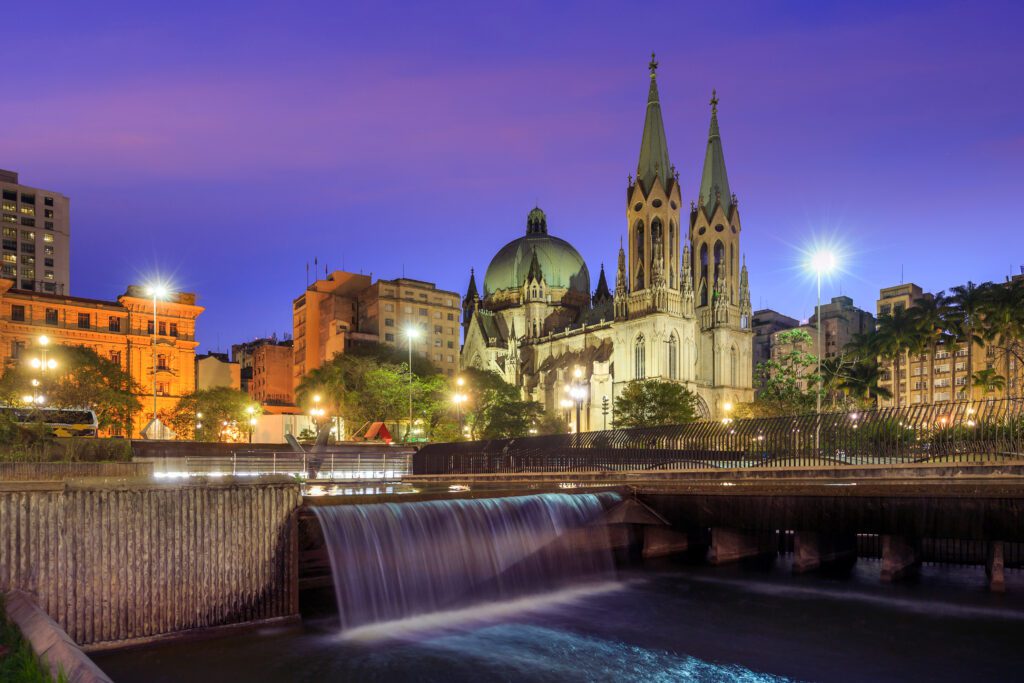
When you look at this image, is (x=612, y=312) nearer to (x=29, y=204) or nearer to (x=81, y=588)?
(x=29, y=204)

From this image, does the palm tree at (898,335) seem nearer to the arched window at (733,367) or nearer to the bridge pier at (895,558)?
the arched window at (733,367)

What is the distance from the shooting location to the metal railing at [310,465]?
3706cm

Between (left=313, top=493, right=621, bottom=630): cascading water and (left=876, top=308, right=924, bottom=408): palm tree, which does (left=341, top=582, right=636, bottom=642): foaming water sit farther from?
(left=876, top=308, right=924, bottom=408): palm tree

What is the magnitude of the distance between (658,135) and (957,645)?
107 meters

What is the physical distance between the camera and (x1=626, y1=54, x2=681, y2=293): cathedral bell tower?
112 meters

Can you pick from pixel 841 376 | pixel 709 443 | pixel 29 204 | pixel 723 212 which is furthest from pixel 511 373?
pixel 709 443

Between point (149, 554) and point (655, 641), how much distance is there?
435 inches

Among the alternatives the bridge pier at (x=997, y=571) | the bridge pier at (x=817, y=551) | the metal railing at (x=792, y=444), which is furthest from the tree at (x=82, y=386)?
the bridge pier at (x=997, y=571)

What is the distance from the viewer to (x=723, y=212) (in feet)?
394

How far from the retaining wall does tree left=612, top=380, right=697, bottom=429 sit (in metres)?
65.1

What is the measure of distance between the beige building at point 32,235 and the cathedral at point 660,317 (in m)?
81.9

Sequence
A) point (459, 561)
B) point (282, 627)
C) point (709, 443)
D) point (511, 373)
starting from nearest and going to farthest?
point (282, 627)
point (459, 561)
point (709, 443)
point (511, 373)

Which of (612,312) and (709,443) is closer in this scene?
(709,443)

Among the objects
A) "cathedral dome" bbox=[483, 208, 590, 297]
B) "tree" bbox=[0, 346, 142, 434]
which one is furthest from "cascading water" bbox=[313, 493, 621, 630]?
"cathedral dome" bbox=[483, 208, 590, 297]
